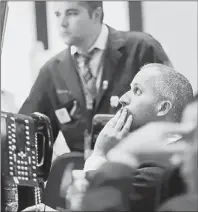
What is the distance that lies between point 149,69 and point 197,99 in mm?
201

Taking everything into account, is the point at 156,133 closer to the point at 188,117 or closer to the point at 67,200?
the point at 188,117

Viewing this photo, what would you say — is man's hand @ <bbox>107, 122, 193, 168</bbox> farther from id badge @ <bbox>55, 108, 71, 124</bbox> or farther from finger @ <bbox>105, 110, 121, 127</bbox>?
id badge @ <bbox>55, 108, 71, 124</bbox>

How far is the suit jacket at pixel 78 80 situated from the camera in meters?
1.94

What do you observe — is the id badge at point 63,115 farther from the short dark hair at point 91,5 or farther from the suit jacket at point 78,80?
the short dark hair at point 91,5

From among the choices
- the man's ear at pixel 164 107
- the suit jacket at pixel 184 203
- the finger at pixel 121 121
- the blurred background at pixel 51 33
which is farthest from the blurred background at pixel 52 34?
the suit jacket at pixel 184 203

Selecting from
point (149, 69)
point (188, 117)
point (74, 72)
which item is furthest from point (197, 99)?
point (74, 72)

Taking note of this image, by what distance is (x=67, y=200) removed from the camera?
1901 millimetres

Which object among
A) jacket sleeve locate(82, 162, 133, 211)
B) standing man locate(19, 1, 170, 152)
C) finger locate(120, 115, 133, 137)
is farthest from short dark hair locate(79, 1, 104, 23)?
jacket sleeve locate(82, 162, 133, 211)

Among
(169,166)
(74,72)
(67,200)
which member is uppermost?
(74,72)

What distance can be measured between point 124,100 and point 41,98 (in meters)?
0.32

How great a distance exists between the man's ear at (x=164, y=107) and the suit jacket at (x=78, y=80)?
0.15 meters

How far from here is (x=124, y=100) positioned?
192cm

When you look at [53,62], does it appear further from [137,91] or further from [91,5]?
[137,91]

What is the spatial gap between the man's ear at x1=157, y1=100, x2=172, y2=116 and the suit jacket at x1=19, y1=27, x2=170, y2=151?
15 cm
